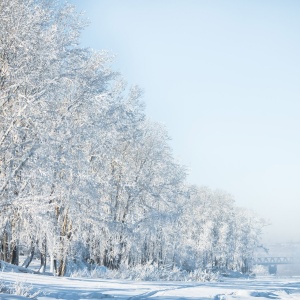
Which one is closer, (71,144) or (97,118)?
(71,144)

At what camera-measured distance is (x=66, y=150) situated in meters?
13.8

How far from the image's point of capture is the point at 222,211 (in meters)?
50.8

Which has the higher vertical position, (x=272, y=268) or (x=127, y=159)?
(x=127, y=159)

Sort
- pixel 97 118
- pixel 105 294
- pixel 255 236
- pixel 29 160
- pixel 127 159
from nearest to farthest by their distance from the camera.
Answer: pixel 105 294, pixel 29 160, pixel 97 118, pixel 127 159, pixel 255 236

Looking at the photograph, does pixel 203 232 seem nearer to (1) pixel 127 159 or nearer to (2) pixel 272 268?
(1) pixel 127 159

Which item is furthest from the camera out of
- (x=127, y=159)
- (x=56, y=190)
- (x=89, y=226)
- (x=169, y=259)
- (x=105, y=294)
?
(x=169, y=259)

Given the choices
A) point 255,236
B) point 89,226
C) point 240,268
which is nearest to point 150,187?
point 89,226

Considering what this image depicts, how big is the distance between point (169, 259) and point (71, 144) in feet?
94.2

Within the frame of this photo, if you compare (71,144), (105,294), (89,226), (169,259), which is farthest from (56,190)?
(169,259)

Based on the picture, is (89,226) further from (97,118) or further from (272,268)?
(272,268)

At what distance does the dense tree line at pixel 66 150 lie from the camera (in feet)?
32.4

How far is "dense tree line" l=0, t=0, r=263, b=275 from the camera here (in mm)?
9867

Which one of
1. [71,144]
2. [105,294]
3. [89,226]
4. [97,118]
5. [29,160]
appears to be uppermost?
[97,118]

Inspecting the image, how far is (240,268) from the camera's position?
191 ft
